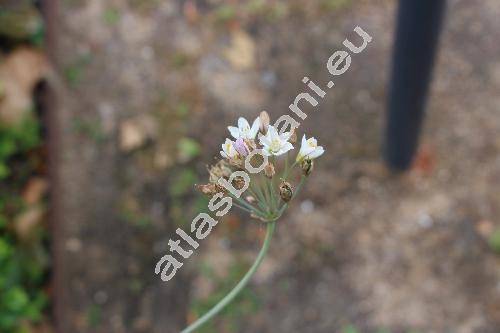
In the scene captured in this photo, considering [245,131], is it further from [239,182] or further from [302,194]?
[302,194]

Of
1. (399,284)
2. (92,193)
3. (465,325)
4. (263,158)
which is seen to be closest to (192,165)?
(92,193)

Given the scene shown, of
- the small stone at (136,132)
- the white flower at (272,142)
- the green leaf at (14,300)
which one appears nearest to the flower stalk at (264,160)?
the white flower at (272,142)

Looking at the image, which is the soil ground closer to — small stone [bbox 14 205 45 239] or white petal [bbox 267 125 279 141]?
small stone [bbox 14 205 45 239]

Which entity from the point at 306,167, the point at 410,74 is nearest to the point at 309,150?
the point at 306,167

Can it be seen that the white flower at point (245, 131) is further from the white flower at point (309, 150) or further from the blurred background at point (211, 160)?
the blurred background at point (211, 160)

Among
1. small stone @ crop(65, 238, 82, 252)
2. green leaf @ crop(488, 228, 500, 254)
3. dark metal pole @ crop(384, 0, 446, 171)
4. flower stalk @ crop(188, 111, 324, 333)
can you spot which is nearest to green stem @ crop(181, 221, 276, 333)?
flower stalk @ crop(188, 111, 324, 333)

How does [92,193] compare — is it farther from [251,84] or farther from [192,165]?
[251,84]
